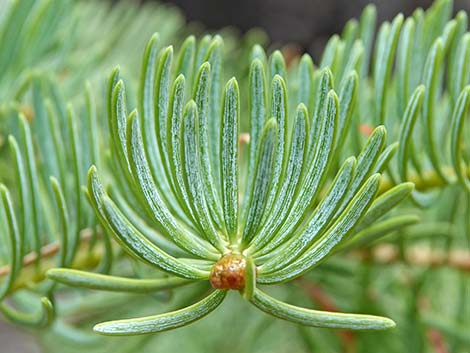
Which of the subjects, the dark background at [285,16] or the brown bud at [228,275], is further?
the dark background at [285,16]

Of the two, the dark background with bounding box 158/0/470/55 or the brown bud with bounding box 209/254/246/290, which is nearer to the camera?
the brown bud with bounding box 209/254/246/290

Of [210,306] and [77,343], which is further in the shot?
[77,343]

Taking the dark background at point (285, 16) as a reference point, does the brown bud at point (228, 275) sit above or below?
below

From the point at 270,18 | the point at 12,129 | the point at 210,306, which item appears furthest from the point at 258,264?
the point at 270,18

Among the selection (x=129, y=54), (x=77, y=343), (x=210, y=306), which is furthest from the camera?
(x=129, y=54)

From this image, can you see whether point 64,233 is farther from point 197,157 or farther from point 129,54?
point 129,54

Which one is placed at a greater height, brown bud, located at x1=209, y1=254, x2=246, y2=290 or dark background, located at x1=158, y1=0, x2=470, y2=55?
dark background, located at x1=158, y1=0, x2=470, y2=55

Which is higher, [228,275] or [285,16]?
[285,16]

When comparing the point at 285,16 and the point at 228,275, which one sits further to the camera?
the point at 285,16
